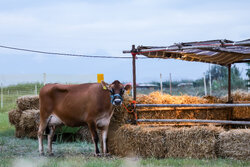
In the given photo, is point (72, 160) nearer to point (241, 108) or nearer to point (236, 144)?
point (236, 144)

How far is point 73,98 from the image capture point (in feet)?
28.7

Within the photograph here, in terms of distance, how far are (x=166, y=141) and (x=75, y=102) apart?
7.33 feet

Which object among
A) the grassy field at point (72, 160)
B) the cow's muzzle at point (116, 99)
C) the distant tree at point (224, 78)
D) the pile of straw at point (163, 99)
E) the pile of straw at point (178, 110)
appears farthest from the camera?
the distant tree at point (224, 78)

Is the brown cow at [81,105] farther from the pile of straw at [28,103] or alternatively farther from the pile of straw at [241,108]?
the pile of straw at [241,108]

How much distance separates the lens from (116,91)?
8.02m

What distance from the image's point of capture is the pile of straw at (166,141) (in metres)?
7.46

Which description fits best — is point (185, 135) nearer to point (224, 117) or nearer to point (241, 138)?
point (241, 138)

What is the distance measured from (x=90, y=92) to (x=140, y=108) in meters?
1.42

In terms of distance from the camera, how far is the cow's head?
25.7 feet

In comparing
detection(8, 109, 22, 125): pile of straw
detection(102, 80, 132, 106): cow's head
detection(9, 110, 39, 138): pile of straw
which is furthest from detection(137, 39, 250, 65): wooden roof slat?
detection(8, 109, 22, 125): pile of straw

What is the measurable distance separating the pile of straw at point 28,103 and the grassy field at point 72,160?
145 centimetres

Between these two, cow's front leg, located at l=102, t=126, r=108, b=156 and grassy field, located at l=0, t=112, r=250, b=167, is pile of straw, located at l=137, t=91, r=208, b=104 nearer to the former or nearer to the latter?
cow's front leg, located at l=102, t=126, r=108, b=156

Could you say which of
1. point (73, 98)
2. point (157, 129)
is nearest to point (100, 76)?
point (73, 98)

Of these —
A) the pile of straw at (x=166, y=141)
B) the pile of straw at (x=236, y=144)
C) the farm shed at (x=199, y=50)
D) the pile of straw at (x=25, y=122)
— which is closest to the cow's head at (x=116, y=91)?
the farm shed at (x=199, y=50)
